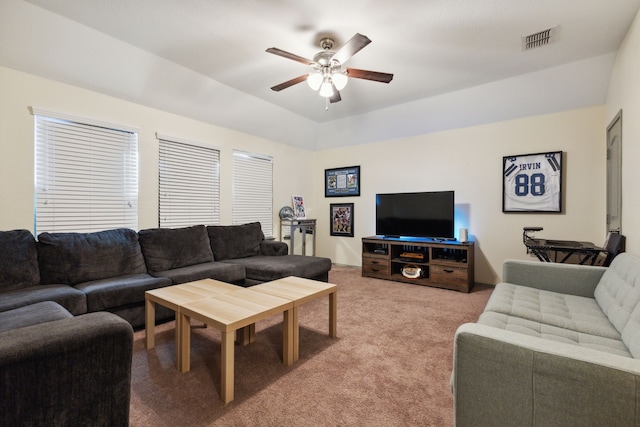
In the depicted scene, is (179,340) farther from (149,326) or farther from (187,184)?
(187,184)

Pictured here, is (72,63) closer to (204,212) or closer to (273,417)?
(204,212)

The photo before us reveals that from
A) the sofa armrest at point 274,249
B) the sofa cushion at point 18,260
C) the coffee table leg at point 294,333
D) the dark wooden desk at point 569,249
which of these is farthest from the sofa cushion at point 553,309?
the sofa cushion at point 18,260

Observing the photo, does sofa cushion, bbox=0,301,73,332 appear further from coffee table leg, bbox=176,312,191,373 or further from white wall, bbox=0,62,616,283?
white wall, bbox=0,62,616,283

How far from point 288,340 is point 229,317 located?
1.67 feet

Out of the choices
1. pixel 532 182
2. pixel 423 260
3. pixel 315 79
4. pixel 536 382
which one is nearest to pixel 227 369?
pixel 536 382

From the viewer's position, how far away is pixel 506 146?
4.01 metres

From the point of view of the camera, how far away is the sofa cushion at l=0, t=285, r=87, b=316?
2009 millimetres

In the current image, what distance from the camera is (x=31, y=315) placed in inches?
68.4

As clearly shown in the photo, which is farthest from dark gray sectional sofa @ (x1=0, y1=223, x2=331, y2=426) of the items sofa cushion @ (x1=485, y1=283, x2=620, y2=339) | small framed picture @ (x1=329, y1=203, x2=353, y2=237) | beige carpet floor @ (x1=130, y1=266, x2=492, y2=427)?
sofa cushion @ (x1=485, y1=283, x2=620, y2=339)

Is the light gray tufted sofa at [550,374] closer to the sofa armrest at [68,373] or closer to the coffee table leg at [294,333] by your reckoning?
the coffee table leg at [294,333]

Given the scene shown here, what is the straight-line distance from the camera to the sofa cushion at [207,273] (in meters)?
2.94

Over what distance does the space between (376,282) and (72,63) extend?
4.41 metres

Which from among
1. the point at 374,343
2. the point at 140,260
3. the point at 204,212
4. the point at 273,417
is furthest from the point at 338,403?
the point at 204,212

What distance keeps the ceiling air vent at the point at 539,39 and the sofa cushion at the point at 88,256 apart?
4450mm
